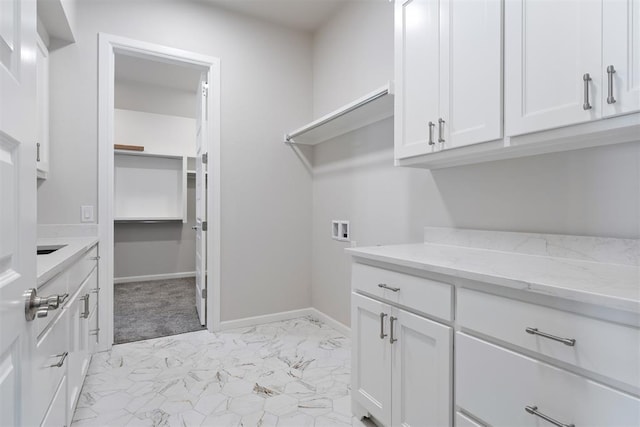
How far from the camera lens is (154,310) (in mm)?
3508

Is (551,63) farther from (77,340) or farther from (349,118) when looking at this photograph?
(77,340)

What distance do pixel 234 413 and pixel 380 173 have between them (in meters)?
1.74

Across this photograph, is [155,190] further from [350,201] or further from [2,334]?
[2,334]

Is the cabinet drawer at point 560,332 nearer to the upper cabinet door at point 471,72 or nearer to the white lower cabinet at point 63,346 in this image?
the upper cabinet door at point 471,72

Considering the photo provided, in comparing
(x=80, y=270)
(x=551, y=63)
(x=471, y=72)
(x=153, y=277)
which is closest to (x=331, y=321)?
(x=80, y=270)

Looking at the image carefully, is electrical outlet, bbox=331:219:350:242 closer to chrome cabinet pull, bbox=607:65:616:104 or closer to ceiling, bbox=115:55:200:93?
chrome cabinet pull, bbox=607:65:616:104

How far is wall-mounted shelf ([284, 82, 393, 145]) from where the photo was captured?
80.0 inches

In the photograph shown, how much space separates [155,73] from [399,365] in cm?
409

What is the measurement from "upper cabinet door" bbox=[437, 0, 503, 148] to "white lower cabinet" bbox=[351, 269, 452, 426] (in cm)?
69

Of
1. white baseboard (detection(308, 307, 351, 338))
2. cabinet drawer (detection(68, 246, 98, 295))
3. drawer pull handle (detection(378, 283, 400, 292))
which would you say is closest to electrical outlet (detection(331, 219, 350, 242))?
white baseboard (detection(308, 307, 351, 338))

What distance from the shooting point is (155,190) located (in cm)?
510

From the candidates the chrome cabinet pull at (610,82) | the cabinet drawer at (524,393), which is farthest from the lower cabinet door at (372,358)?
the chrome cabinet pull at (610,82)

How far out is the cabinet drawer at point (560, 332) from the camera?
0.79 metres

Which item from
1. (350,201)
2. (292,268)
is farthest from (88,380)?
(350,201)
